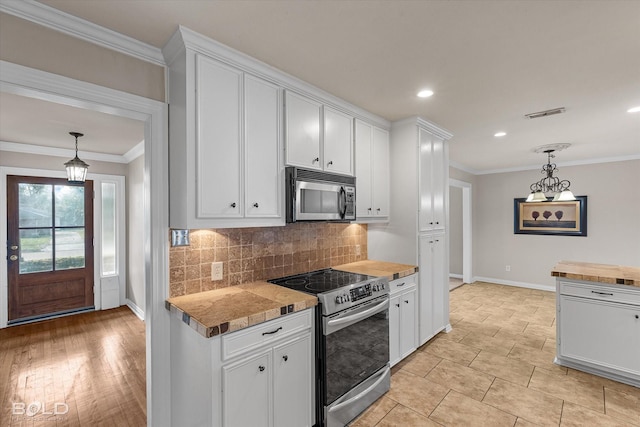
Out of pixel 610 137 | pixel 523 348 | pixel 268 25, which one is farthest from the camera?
pixel 610 137

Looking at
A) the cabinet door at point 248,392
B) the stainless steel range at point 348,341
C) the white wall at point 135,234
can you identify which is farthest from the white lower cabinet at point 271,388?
the white wall at point 135,234

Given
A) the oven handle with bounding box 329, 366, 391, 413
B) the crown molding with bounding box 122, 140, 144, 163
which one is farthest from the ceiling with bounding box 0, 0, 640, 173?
the oven handle with bounding box 329, 366, 391, 413

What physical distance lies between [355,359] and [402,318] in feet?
2.91

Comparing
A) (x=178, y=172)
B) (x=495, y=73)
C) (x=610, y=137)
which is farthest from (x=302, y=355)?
(x=610, y=137)

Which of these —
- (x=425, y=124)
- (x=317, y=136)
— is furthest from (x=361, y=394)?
(x=425, y=124)

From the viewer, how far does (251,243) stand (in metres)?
2.46

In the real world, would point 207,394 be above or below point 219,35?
below

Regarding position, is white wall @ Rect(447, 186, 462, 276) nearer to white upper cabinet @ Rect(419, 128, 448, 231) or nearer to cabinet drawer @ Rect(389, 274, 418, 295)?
white upper cabinet @ Rect(419, 128, 448, 231)

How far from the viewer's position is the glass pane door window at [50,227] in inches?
173

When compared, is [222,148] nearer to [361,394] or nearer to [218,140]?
[218,140]

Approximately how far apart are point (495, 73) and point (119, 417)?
3.87 metres

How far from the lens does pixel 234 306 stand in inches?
71.8

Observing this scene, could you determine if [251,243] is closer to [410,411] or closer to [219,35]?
[219,35]

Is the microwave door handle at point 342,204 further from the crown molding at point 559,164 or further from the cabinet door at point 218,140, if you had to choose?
the crown molding at point 559,164
